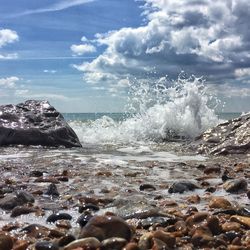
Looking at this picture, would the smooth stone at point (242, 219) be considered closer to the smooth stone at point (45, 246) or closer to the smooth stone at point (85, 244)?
the smooth stone at point (85, 244)

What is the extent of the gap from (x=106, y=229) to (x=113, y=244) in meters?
0.19

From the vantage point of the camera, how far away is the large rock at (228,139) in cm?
929

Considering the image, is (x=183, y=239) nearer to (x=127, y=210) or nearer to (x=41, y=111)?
(x=127, y=210)

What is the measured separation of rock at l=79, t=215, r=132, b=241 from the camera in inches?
121

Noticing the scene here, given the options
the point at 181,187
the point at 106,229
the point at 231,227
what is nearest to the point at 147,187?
the point at 181,187

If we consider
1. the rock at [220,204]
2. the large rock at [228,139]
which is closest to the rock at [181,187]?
the rock at [220,204]

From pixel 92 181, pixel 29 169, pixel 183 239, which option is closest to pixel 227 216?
pixel 183 239

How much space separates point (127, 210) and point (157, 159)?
4.94 metres

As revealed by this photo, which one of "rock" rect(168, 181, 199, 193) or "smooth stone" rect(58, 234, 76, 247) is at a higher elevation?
"rock" rect(168, 181, 199, 193)

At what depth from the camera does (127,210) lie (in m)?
3.83

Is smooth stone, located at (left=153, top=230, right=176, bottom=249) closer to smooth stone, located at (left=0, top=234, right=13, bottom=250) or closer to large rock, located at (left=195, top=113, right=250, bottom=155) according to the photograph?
smooth stone, located at (left=0, top=234, right=13, bottom=250)

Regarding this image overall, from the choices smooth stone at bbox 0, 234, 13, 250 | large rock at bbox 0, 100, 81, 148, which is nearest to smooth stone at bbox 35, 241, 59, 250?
smooth stone at bbox 0, 234, 13, 250

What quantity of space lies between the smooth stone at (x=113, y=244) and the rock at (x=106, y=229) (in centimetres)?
11

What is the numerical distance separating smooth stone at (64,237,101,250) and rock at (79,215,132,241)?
0.11 metres
